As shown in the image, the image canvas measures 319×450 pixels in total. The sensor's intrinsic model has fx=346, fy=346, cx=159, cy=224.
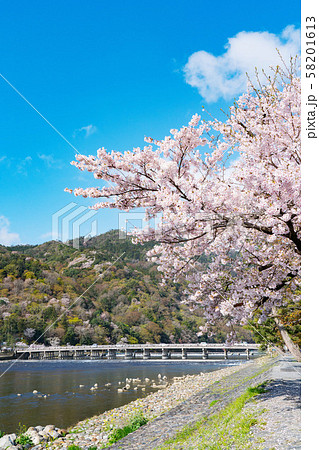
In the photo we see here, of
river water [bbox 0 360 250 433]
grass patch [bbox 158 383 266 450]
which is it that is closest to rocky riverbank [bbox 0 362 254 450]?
river water [bbox 0 360 250 433]

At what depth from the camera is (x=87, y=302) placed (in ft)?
273

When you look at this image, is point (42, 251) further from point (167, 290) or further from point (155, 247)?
point (155, 247)

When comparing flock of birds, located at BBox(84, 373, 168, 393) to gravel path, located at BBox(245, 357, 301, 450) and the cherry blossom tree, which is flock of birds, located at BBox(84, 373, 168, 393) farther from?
the cherry blossom tree

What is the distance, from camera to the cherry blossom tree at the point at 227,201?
482 centimetres

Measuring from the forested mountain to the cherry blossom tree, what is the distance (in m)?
60.9

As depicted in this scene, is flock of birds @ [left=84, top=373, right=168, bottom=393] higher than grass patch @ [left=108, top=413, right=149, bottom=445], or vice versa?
grass patch @ [left=108, top=413, right=149, bottom=445]

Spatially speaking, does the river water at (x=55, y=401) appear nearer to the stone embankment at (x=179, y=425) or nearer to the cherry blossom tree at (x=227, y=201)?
the stone embankment at (x=179, y=425)

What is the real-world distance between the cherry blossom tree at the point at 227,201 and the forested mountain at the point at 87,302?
2396 inches

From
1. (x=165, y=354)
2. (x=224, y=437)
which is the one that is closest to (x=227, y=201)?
(x=224, y=437)

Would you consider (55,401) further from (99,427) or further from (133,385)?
(133,385)

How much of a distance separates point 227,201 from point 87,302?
8279 cm

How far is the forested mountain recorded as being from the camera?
6900 cm

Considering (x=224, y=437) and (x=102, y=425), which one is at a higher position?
(x=224, y=437)

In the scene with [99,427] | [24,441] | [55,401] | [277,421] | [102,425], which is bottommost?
[55,401]
